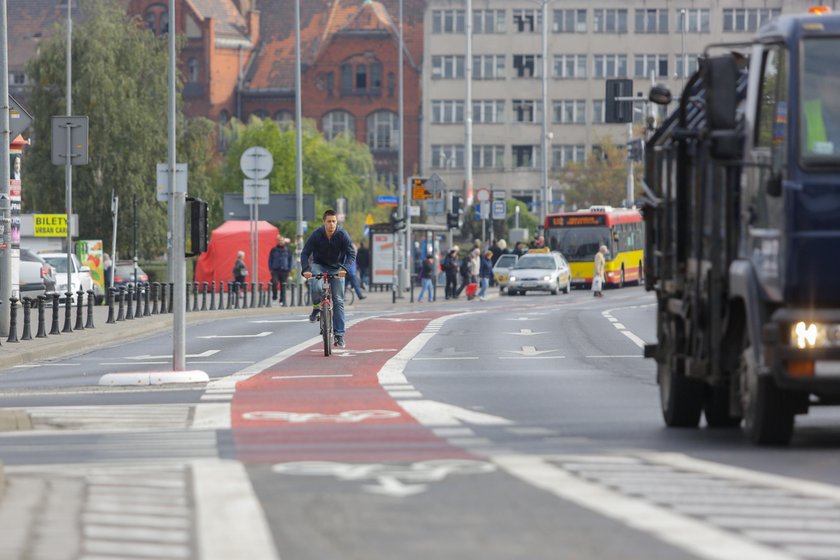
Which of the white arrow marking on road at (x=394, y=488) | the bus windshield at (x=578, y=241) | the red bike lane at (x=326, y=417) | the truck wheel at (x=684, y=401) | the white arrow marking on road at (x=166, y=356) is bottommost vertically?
the white arrow marking on road at (x=166, y=356)

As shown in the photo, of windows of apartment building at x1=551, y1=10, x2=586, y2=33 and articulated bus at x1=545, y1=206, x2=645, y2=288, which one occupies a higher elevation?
windows of apartment building at x1=551, y1=10, x2=586, y2=33

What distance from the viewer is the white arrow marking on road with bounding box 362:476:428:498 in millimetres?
10078

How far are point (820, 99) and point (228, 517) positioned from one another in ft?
17.5

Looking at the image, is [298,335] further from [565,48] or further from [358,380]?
[565,48]

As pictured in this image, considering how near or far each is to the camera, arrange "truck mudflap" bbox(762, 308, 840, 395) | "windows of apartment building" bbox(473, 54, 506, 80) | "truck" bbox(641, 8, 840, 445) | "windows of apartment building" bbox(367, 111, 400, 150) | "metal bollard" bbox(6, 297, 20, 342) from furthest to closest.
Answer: "windows of apartment building" bbox(367, 111, 400, 150) → "windows of apartment building" bbox(473, 54, 506, 80) → "metal bollard" bbox(6, 297, 20, 342) → "truck" bbox(641, 8, 840, 445) → "truck mudflap" bbox(762, 308, 840, 395)

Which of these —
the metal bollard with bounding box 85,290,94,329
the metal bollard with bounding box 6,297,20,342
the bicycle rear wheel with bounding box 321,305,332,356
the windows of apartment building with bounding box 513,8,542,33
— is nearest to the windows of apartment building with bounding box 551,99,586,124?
the windows of apartment building with bounding box 513,8,542,33

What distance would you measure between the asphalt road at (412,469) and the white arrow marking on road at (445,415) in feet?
0.14

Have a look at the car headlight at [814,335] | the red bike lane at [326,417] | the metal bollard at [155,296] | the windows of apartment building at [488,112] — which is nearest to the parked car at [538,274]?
the metal bollard at [155,296]

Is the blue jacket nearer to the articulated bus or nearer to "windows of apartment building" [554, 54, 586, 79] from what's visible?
the articulated bus

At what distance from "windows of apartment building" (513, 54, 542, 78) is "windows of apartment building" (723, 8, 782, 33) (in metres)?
13.4

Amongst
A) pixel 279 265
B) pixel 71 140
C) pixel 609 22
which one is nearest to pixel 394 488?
pixel 71 140

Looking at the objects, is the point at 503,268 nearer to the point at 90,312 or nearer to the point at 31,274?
the point at 31,274

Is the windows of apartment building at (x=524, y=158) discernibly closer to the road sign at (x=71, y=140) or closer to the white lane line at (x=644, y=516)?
the road sign at (x=71, y=140)

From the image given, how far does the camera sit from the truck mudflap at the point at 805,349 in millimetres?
12156
